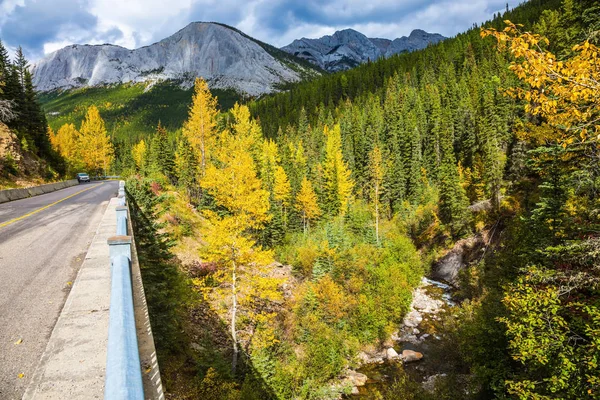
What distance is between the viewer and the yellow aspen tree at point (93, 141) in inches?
2064

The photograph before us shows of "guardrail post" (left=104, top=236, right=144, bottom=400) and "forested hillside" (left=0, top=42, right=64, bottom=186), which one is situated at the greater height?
"forested hillside" (left=0, top=42, right=64, bottom=186)

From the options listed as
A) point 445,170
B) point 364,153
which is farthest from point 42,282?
point 364,153

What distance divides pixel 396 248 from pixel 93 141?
5368cm

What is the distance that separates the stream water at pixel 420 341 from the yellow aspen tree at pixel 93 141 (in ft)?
184

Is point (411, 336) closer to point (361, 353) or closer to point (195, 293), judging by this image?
point (361, 353)

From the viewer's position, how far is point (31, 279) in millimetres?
5824

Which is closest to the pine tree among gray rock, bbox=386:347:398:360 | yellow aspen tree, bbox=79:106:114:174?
yellow aspen tree, bbox=79:106:114:174

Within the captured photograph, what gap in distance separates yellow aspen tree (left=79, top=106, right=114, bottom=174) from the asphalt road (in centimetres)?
4815

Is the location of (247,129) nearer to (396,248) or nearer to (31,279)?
(396,248)

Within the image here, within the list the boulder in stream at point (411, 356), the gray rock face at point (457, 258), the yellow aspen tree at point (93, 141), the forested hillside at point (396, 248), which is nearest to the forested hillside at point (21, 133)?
the yellow aspen tree at point (93, 141)

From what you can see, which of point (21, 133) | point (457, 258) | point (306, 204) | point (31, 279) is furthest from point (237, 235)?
point (21, 133)

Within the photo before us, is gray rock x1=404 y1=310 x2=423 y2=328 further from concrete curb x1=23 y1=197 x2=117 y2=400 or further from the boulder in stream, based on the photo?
concrete curb x1=23 y1=197 x2=117 y2=400

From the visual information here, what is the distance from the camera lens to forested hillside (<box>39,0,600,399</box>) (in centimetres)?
988

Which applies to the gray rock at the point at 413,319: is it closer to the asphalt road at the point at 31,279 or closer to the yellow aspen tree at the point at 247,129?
the asphalt road at the point at 31,279
